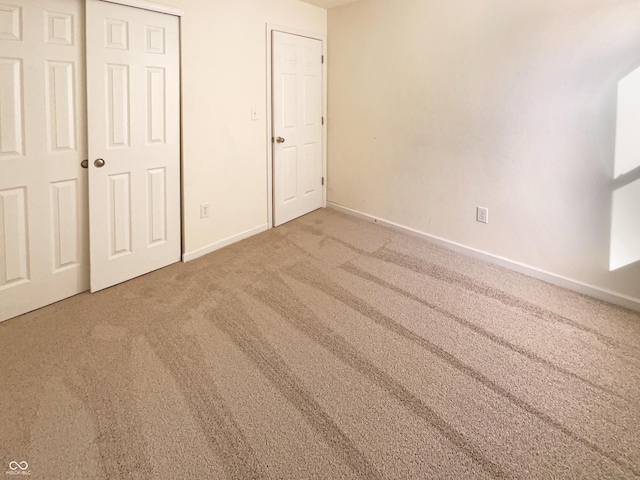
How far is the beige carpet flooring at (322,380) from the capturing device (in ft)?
4.76

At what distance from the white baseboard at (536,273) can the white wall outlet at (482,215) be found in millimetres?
258

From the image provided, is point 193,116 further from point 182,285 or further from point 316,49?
point 316,49

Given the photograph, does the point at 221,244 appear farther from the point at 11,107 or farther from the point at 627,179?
the point at 627,179

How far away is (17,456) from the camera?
1.44 m

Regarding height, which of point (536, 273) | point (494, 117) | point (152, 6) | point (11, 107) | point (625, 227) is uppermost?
point (152, 6)

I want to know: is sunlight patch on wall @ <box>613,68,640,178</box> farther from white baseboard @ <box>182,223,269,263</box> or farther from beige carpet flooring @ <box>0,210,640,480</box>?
white baseboard @ <box>182,223,269,263</box>

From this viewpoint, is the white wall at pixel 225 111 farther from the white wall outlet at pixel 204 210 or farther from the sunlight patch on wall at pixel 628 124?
the sunlight patch on wall at pixel 628 124

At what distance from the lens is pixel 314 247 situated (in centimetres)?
356

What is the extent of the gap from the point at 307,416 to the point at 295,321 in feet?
2.53

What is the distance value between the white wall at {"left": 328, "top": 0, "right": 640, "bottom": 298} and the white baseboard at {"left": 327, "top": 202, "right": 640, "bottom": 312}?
0.04 m

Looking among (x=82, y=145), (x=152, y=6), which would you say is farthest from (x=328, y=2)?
(x=82, y=145)

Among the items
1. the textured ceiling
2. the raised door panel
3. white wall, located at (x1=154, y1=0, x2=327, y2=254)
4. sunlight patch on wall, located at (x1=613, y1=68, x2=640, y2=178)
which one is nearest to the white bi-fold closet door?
the raised door panel

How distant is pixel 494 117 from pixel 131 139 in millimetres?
2667

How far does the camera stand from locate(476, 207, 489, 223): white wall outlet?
3249mm
